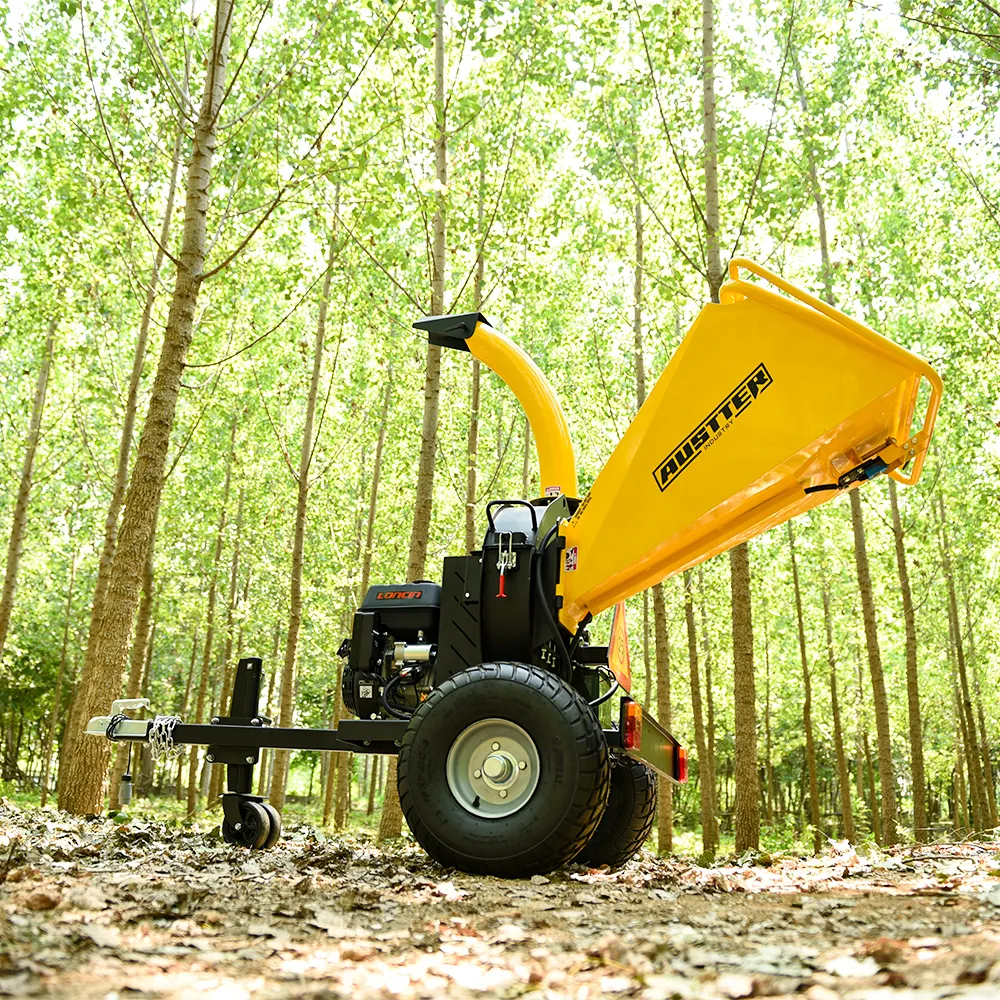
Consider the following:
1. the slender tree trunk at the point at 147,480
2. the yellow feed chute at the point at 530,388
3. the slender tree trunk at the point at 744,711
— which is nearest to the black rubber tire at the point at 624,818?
the yellow feed chute at the point at 530,388

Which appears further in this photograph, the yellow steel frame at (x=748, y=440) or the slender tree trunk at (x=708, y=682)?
the slender tree trunk at (x=708, y=682)

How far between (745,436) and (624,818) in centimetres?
265

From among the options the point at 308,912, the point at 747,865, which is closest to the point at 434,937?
the point at 308,912

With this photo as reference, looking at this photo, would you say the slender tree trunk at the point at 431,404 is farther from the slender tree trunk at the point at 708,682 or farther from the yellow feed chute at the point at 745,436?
the slender tree trunk at the point at 708,682

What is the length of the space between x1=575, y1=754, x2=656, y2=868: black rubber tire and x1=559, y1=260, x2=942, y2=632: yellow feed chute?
141 cm

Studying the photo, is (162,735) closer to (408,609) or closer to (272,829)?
(272,829)

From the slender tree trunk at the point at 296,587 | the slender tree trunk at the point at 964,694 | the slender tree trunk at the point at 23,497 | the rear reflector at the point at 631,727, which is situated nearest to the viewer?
the rear reflector at the point at 631,727

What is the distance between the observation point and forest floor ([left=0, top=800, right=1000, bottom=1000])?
2223 mm

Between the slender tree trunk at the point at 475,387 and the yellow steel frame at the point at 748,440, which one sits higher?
the slender tree trunk at the point at 475,387

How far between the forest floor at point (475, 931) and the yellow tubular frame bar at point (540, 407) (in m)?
2.49

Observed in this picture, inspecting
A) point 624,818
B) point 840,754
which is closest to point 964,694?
point 840,754

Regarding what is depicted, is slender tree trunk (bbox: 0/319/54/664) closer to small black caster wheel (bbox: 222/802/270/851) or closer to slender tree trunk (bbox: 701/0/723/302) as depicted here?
slender tree trunk (bbox: 701/0/723/302)

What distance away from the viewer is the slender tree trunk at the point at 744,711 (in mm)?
9094

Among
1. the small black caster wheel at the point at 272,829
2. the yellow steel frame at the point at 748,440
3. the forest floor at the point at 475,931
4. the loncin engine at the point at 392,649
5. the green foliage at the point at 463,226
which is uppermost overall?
the green foliage at the point at 463,226
